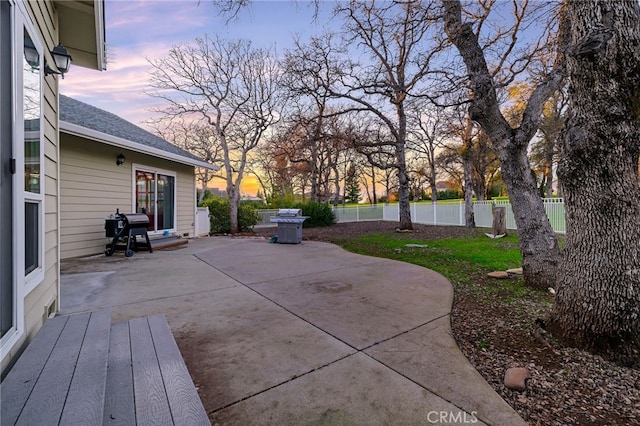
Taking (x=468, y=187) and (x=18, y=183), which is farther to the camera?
(x=468, y=187)

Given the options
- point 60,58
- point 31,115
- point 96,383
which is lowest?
point 96,383

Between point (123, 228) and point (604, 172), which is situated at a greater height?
point (604, 172)

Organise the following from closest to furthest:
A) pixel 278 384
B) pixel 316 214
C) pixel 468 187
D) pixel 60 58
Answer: pixel 278 384
pixel 60 58
pixel 468 187
pixel 316 214

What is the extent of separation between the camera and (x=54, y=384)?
1475mm

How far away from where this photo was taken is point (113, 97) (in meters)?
9.32

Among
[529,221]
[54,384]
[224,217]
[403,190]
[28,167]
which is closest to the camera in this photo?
[54,384]

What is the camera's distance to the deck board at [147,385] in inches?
54.8

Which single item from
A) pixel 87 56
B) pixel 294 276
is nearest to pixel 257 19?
pixel 87 56

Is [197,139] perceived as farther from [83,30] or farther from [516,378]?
[516,378]

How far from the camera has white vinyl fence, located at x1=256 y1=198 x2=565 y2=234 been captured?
31.5ft

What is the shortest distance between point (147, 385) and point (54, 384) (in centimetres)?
42

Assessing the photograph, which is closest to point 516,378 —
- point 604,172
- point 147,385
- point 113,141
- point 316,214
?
point 604,172

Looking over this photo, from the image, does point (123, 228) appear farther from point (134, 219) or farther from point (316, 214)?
point (316, 214)

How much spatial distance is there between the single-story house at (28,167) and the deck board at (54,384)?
0.70 ft
